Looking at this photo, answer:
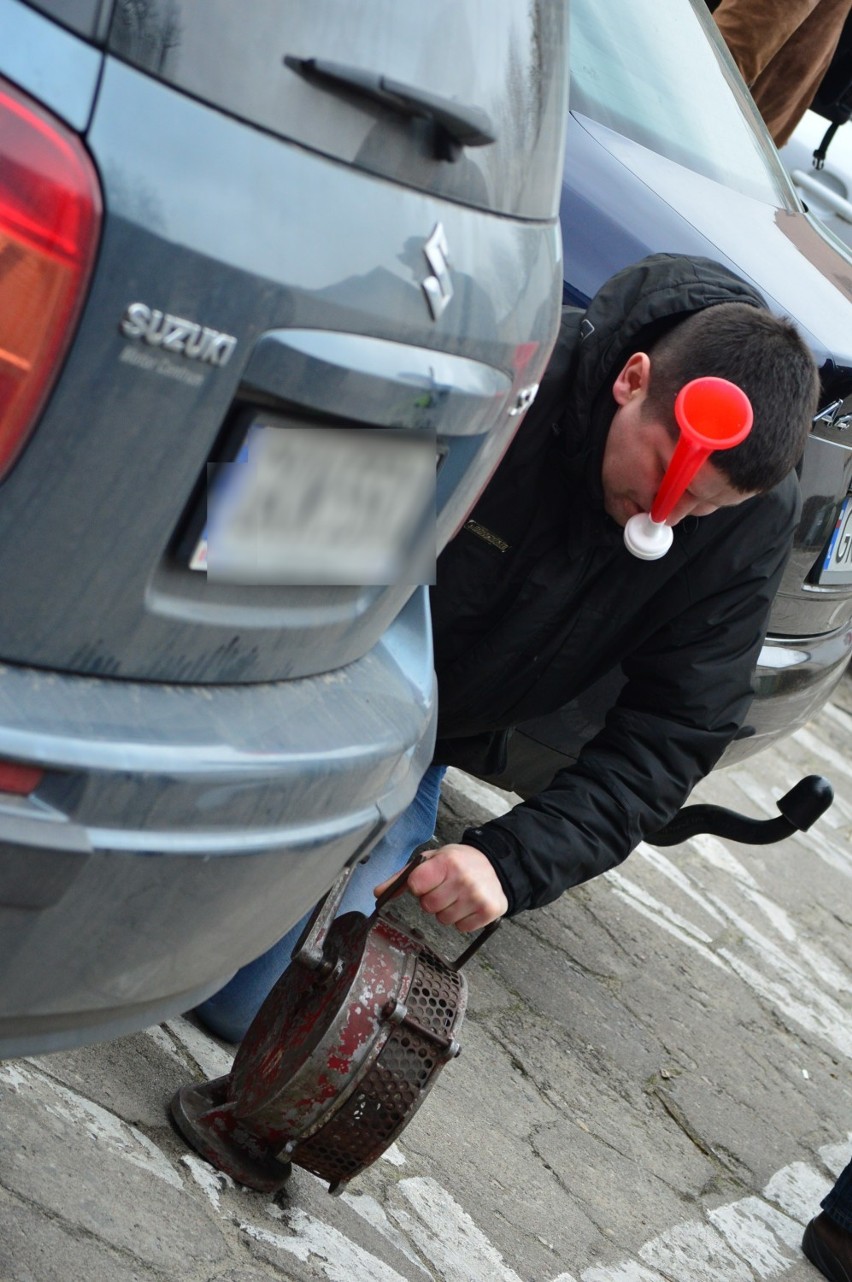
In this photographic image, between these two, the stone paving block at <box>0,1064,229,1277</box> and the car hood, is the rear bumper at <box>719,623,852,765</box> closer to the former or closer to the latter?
the car hood

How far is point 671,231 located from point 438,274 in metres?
1.62

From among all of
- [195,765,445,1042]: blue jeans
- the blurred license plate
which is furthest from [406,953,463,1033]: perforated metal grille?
the blurred license plate

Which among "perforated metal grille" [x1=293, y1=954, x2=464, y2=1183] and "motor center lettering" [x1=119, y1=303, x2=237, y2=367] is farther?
"perforated metal grille" [x1=293, y1=954, x2=464, y2=1183]

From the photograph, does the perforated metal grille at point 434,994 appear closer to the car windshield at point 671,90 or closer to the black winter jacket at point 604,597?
the black winter jacket at point 604,597

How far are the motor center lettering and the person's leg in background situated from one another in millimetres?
2252

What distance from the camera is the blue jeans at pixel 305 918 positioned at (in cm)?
246

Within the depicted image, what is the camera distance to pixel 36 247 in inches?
44.8

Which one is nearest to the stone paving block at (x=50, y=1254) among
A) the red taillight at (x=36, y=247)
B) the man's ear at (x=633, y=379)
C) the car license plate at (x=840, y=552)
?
the red taillight at (x=36, y=247)

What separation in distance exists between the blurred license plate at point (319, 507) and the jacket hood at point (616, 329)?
2.75 ft

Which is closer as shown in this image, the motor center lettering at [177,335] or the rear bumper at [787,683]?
the motor center lettering at [177,335]

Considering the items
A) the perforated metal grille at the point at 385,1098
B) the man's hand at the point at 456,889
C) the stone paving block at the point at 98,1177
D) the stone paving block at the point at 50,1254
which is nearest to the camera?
the stone paving block at the point at 50,1254

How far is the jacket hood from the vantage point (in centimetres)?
238

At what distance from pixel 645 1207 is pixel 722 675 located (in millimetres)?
999

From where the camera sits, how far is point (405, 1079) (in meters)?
2.04
